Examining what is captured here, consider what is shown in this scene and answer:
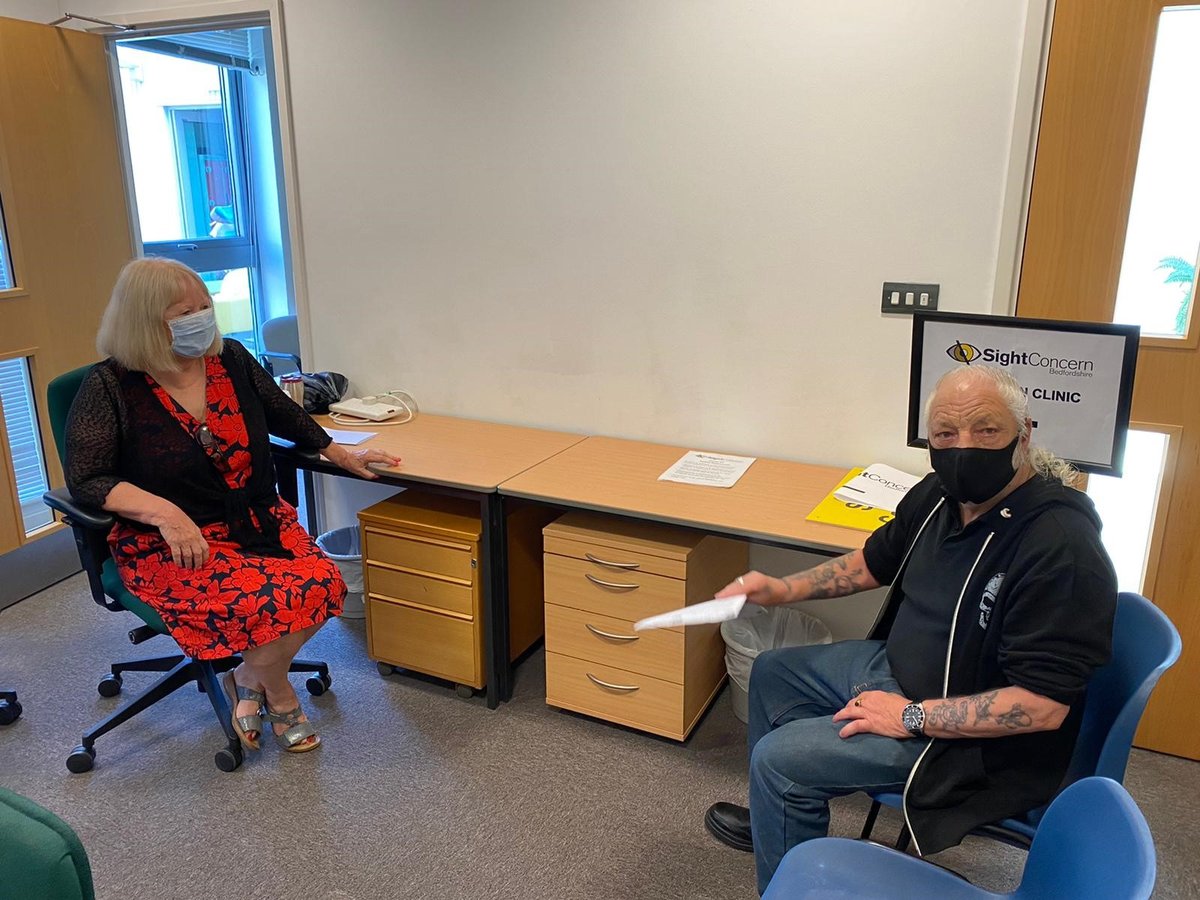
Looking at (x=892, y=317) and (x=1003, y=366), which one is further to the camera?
(x=892, y=317)

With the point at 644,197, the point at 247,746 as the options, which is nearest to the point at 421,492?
the point at 247,746

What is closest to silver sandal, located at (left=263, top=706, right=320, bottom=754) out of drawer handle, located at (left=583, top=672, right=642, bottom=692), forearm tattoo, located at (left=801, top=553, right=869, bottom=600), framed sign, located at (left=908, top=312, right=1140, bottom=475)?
drawer handle, located at (left=583, top=672, right=642, bottom=692)

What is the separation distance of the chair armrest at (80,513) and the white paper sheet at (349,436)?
0.79 metres

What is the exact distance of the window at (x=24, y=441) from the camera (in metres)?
3.38

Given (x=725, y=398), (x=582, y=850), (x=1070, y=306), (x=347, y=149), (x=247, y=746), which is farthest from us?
(x=347, y=149)

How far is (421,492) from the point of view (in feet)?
9.73

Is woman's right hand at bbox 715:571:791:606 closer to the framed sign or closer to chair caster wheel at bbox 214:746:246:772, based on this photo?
the framed sign

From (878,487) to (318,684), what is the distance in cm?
178

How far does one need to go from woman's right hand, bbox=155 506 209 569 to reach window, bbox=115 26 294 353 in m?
3.58

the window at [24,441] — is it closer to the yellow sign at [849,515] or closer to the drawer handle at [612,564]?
the drawer handle at [612,564]

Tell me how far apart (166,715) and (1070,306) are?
2.79m

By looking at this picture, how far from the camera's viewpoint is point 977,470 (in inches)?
63.4

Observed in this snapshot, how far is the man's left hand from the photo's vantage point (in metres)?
1.66

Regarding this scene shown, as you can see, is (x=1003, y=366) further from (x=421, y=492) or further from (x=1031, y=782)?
(x=421, y=492)
